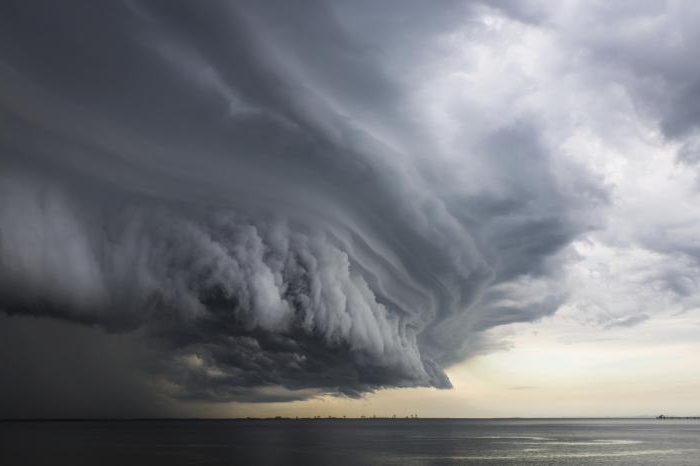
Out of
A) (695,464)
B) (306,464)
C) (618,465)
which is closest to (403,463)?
(306,464)

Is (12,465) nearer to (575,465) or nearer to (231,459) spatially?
(231,459)

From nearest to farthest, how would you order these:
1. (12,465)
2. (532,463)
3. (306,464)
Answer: (12,465)
(306,464)
(532,463)

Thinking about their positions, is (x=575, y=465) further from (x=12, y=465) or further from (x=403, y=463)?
(x=12, y=465)

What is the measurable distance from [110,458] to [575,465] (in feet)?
369

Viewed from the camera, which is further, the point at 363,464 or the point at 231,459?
the point at 231,459

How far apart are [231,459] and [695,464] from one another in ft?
364

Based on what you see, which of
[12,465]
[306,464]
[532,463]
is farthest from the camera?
[532,463]

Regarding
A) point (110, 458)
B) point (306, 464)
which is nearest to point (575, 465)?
point (306, 464)

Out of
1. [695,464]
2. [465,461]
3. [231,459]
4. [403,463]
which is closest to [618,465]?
[695,464]

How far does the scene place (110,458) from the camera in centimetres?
13362

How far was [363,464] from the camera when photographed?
124m

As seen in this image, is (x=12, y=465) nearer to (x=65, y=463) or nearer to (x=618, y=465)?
(x=65, y=463)

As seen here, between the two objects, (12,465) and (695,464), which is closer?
(12,465)

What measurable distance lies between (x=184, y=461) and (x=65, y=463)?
25.6 metres
